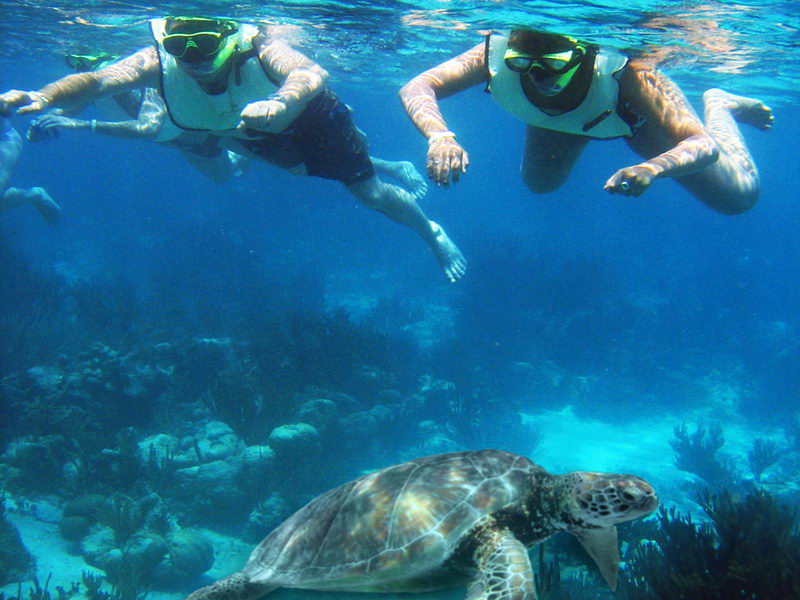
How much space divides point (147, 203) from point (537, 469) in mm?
42883

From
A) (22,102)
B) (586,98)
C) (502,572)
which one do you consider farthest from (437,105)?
(22,102)

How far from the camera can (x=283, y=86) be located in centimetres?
477

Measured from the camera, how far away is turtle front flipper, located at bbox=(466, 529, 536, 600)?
2.39m

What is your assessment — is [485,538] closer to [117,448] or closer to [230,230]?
[117,448]

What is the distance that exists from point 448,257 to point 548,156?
8.40ft

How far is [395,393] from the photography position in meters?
11.3

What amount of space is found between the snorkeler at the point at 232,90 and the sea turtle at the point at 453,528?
330cm

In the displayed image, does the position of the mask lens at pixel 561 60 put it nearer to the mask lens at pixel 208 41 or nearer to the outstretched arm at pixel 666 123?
the outstretched arm at pixel 666 123

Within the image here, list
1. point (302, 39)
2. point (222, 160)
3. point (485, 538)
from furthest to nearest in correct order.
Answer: point (302, 39), point (222, 160), point (485, 538)

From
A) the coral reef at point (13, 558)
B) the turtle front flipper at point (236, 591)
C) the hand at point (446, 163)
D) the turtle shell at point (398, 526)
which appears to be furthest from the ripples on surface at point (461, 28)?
the coral reef at point (13, 558)

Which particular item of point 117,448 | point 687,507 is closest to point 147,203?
point 117,448

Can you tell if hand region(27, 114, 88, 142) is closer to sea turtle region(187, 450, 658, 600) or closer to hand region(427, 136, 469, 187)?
hand region(427, 136, 469, 187)

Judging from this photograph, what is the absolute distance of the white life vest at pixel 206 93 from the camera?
581 cm

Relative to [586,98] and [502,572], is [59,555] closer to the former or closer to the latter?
[502,572]
